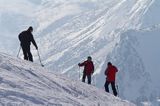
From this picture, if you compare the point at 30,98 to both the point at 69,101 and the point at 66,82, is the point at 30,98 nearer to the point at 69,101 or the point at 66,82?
the point at 69,101

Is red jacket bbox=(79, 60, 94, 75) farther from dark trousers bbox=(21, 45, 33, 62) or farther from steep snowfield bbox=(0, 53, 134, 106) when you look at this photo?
steep snowfield bbox=(0, 53, 134, 106)

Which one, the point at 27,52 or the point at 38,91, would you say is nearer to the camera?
the point at 38,91

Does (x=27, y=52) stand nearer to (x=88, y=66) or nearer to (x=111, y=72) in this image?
(x=88, y=66)

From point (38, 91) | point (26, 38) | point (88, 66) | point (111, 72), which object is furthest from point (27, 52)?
point (38, 91)

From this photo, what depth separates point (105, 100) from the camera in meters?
31.0

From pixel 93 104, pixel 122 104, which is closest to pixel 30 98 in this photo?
pixel 93 104

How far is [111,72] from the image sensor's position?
36.2 m

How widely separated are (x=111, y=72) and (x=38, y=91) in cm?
1237

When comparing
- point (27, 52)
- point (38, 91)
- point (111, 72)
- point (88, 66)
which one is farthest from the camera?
point (88, 66)

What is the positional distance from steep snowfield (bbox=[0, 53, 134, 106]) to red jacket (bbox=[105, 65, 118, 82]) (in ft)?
11.8

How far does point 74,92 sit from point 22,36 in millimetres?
8798

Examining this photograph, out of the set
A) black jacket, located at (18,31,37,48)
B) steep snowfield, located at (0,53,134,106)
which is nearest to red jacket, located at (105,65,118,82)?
steep snowfield, located at (0,53,134,106)

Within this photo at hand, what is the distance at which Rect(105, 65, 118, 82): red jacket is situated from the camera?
36000mm

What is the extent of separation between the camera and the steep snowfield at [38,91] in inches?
884
